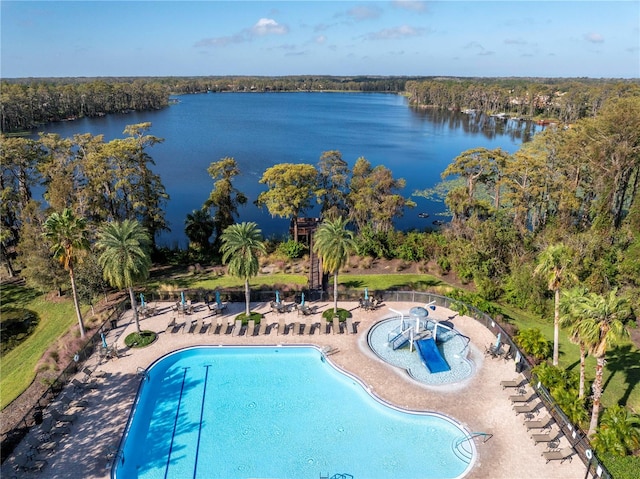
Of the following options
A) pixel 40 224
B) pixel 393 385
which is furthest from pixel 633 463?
pixel 40 224

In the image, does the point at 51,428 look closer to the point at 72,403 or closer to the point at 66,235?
the point at 72,403

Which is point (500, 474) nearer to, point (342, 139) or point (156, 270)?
point (156, 270)

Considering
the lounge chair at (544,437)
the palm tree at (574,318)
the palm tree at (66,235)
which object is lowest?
the lounge chair at (544,437)

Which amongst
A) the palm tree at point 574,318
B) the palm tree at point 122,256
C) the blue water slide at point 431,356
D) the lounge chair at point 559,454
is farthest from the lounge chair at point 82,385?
the palm tree at point 574,318

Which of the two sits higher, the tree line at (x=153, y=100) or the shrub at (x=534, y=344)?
the tree line at (x=153, y=100)

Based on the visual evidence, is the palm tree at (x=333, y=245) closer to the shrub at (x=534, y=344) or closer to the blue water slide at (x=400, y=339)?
the blue water slide at (x=400, y=339)
